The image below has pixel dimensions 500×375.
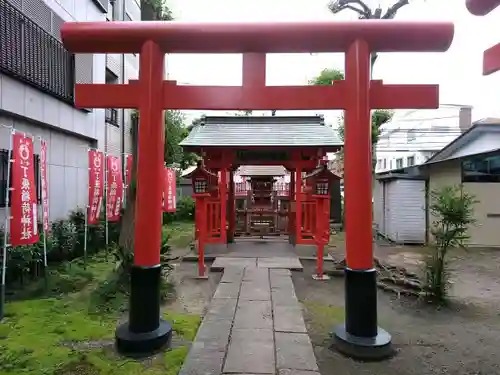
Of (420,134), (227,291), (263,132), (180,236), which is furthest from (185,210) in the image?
(420,134)

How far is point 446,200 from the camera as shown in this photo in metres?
6.23

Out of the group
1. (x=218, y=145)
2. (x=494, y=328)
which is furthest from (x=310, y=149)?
(x=494, y=328)

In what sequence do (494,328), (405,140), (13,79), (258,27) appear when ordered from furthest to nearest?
(405,140), (13,79), (494,328), (258,27)

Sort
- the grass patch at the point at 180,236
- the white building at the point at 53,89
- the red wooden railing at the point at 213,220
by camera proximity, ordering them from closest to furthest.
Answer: the white building at the point at 53,89 < the red wooden railing at the point at 213,220 < the grass patch at the point at 180,236

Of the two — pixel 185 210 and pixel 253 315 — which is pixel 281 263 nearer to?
pixel 253 315

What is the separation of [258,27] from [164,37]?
1.10 metres

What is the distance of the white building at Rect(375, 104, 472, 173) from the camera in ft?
90.2

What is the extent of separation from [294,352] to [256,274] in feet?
12.7

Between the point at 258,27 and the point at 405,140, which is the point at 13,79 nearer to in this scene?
the point at 258,27

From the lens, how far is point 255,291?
6578mm

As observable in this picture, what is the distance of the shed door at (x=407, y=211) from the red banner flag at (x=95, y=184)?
10.4 meters

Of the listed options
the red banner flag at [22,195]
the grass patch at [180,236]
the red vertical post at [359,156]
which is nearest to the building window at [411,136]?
the grass patch at [180,236]

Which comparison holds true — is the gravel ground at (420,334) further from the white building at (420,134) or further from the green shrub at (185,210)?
the white building at (420,134)

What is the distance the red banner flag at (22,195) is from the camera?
19.0ft
